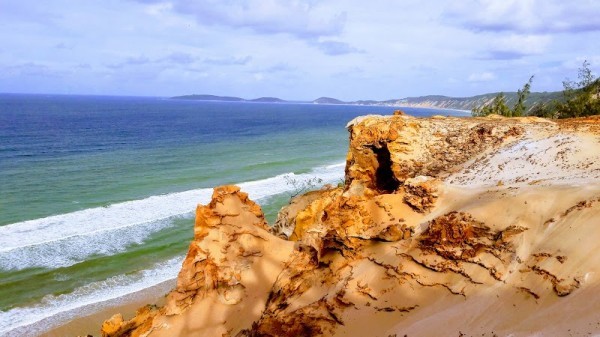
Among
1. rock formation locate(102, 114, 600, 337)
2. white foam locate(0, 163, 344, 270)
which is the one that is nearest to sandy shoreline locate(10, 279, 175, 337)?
white foam locate(0, 163, 344, 270)

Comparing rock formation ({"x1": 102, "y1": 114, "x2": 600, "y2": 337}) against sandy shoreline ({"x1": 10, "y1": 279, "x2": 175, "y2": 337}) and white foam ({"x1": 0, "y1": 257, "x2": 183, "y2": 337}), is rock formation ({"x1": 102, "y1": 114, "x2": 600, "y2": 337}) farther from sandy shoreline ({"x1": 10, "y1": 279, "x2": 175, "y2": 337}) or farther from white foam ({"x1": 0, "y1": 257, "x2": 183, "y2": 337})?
white foam ({"x1": 0, "y1": 257, "x2": 183, "y2": 337})

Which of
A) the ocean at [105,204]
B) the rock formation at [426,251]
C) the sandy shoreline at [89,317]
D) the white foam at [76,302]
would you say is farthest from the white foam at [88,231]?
the rock formation at [426,251]

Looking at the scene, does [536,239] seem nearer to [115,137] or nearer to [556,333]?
[556,333]

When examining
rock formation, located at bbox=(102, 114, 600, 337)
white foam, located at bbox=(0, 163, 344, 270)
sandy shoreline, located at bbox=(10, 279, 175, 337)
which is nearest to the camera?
rock formation, located at bbox=(102, 114, 600, 337)

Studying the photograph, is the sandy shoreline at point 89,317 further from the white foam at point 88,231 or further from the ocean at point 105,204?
the white foam at point 88,231

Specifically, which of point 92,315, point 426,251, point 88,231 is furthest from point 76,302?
point 426,251

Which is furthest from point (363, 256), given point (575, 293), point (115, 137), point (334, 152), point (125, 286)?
point (115, 137)

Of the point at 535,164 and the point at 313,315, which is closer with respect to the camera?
the point at 313,315
